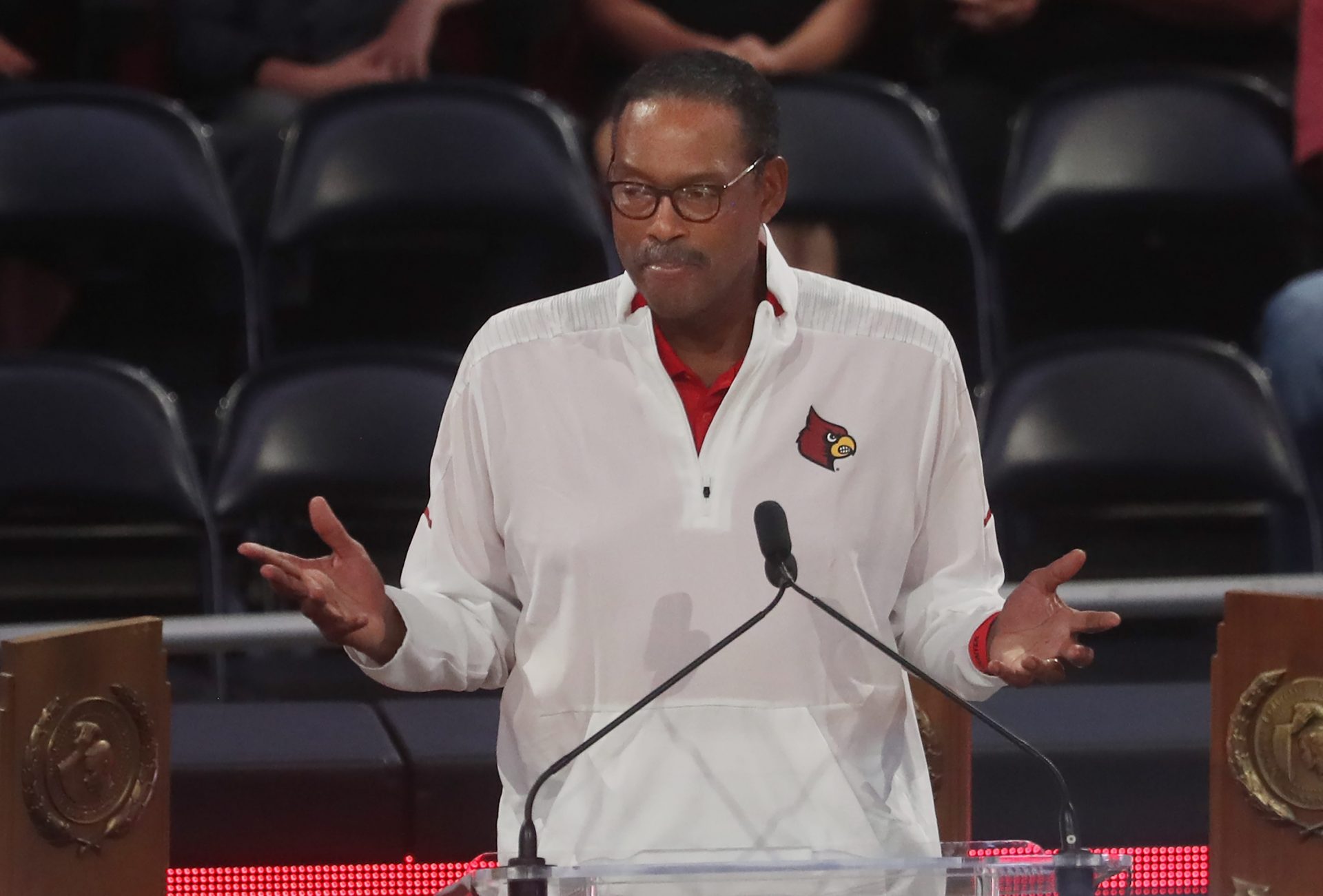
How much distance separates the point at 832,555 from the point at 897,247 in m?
1.87

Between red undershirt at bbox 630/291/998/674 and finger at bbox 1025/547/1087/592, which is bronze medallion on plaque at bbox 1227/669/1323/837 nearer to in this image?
finger at bbox 1025/547/1087/592

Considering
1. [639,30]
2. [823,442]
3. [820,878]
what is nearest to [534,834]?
[820,878]

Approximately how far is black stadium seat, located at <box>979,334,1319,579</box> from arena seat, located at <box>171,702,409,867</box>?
3.98 ft

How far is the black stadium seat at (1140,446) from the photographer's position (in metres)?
3.11

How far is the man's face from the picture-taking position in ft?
6.02

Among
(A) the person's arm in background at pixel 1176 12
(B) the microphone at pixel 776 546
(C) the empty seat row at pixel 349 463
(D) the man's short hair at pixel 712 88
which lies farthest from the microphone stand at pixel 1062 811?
(A) the person's arm in background at pixel 1176 12

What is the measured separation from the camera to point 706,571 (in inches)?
74.2

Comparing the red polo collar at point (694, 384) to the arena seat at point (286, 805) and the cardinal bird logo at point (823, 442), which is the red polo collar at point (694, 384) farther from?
the arena seat at point (286, 805)

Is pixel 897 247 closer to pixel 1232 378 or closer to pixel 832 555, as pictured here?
pixel 1232 378

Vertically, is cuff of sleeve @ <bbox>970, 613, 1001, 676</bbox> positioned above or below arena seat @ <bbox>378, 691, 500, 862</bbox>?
above

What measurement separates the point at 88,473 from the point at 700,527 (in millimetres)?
1533

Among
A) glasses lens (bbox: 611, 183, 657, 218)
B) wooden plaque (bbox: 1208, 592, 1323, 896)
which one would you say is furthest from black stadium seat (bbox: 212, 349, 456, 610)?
wooden plaque (bbox: 1208, 592, 1323, 896)

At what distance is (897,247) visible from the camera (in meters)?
3.68

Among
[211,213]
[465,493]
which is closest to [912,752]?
[465,493]
